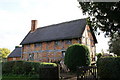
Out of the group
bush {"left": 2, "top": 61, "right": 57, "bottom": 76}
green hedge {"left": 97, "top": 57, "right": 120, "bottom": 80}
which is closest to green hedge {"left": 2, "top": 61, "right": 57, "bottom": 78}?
bush {"left": 2, "top": 61, "right": 57, "bottom": 76}

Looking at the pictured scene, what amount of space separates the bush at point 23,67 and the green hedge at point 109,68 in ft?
16.1

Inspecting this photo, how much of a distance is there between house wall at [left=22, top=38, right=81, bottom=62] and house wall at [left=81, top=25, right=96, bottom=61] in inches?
86.0

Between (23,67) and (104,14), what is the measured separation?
986 cm

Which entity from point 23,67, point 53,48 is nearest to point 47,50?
point 53,48

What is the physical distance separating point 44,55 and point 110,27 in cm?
1997

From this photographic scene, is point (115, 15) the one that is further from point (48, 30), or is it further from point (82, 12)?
point (48, 30)

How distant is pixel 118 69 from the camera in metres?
10.6

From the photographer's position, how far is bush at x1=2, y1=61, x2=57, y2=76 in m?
13.9

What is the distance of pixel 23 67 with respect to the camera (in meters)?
15.0

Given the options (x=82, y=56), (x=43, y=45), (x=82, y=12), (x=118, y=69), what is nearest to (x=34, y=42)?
(x=43, y=45)

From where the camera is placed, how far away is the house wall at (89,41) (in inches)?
1037

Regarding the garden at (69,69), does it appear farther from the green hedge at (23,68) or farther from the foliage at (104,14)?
the foliage at (104,14)

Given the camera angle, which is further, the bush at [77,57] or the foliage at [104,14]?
the bush at [77,57]

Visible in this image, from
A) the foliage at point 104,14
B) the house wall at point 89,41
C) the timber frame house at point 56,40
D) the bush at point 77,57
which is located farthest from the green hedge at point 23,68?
the house wall at point 89,41
